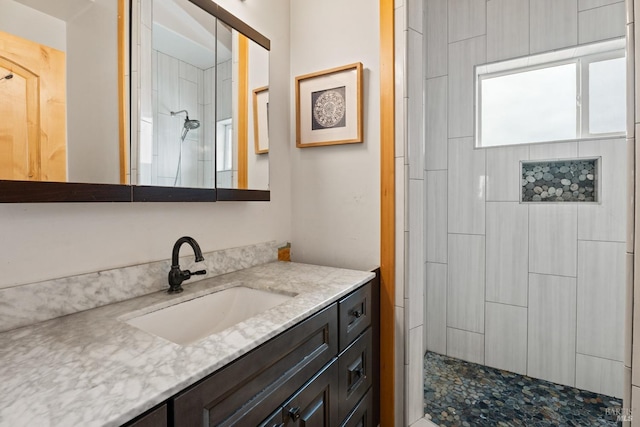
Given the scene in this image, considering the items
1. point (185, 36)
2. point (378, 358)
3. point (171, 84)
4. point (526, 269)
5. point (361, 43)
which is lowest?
point (378, 358)

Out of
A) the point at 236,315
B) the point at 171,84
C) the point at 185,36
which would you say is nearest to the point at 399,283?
the point at 236,315

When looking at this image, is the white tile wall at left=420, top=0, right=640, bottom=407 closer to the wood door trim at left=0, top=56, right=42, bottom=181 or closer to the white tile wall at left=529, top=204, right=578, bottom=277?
the white tile wall at left=529, top=204, right=578, bottom=277

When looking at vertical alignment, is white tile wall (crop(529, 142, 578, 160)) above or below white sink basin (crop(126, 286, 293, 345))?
above

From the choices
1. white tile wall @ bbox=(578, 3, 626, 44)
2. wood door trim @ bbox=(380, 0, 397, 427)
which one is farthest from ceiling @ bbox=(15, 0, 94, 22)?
white tile wall @ bbox=(578, 3, 626, 44)

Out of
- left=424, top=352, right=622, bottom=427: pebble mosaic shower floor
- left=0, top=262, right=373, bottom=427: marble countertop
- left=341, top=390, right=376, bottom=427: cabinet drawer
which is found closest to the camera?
left=0, top=262, right=373, bottom=427: marble countertop

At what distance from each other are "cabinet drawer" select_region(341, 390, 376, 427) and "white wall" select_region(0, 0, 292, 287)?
88cm

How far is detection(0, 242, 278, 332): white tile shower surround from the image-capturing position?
0.82 m

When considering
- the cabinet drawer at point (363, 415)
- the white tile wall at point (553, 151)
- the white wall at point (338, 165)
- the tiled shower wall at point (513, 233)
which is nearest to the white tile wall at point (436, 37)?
the tiled shower wall at point (513, 233)

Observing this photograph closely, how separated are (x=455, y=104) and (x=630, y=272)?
5.43ft

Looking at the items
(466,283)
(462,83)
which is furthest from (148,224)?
(462,83)

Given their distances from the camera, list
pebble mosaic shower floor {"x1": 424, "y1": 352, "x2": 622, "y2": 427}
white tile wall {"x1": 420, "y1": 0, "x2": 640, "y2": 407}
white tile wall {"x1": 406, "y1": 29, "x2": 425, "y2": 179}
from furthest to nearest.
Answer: white tile wall {"x1": 420, "y1": 0, "x2": 640, "y2": 407}, pebble mosaic shower floor {"x1": 424, "y1": 352, "x2": 622, "y2": 427}, white tile wall {"x1": 406, "y1": 29, "x2": 425, "y2": 179}

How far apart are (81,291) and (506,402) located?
2.25 m

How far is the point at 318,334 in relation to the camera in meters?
1.04

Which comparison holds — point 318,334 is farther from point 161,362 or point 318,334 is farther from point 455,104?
point 455,104
